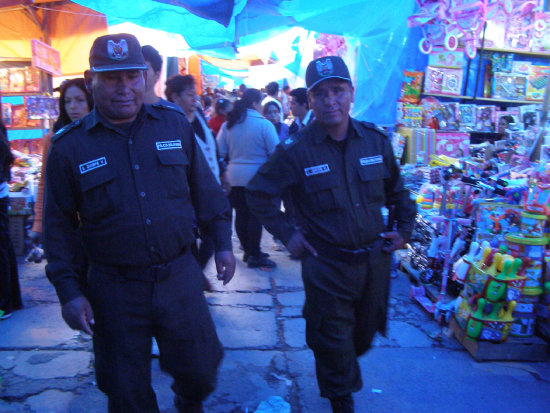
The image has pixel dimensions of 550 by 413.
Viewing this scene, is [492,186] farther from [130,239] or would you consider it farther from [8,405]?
[8,405]

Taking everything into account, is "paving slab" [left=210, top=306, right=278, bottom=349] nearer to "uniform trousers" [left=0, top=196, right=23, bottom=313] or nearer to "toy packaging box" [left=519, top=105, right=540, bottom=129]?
"uniform trousers" [left=0, top=196, right=23, bottom=313]

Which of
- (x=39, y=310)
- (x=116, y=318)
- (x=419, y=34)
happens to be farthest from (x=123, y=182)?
(x=419, y=34)

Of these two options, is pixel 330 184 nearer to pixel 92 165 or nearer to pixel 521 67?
pixel 92 165

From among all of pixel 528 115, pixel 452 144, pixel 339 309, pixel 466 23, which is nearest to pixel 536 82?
pixel 528 115

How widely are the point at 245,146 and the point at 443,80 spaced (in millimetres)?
4665

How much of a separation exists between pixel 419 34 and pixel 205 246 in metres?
6.06

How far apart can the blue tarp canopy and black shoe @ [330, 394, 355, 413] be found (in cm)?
492

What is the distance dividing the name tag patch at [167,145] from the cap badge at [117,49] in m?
0.42

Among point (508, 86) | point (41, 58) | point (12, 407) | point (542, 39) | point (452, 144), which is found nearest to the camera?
point (12, 407)

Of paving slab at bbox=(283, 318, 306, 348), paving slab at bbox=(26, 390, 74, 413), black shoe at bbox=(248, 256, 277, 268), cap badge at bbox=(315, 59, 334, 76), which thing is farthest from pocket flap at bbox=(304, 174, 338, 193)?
black shoe at bbox=(248, 256, 277, 268)

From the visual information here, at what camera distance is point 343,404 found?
278 centimetres

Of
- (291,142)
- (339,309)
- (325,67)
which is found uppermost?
(325,67)

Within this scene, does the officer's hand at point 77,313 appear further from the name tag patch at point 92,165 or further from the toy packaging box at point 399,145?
the toy packaging box at point 399,145

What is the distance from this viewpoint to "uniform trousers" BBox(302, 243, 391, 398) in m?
2.67
